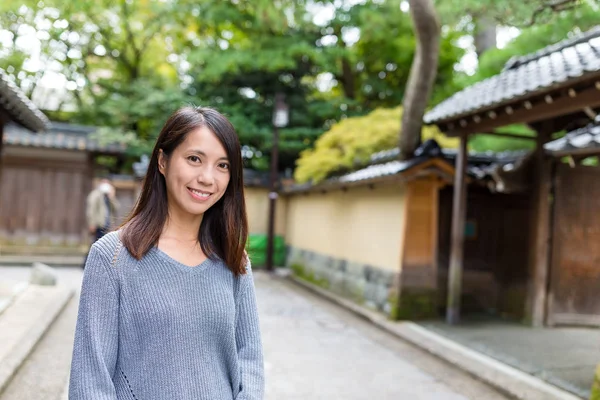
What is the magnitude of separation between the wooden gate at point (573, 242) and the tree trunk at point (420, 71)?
2.31m

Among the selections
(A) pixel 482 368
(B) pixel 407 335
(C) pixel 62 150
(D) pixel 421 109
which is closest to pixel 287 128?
(C) pixel 62 150

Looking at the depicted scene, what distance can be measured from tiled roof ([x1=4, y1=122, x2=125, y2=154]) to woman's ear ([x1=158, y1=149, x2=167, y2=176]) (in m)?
13.8

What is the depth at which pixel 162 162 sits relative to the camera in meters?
1.96

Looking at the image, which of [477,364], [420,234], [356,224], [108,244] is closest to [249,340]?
[108,244]

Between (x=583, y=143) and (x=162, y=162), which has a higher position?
(x=583, y=143)

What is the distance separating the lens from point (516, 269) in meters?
9.05

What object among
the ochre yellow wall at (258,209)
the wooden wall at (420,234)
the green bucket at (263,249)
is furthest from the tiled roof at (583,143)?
the ochre yellow wall at (258,209)

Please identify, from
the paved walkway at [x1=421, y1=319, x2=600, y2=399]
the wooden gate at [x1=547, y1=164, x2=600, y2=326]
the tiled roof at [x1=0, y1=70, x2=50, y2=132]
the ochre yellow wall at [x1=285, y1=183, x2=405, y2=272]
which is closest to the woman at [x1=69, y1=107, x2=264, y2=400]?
the paved walkway at [x1=421, y1=319, x2=600, y2=399]

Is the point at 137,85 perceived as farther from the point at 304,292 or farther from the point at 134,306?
the point at 134,306

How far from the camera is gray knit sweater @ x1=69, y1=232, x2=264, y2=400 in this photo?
168cm

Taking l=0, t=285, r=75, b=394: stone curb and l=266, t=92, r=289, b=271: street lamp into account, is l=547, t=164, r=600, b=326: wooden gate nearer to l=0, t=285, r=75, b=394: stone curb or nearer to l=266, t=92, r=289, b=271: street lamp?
l=0, t=285, r=75, b=394: stone curb

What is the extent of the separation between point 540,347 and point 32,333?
614 centimetres

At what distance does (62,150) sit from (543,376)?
13.6 metres

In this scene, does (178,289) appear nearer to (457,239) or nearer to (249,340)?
(249,340)
